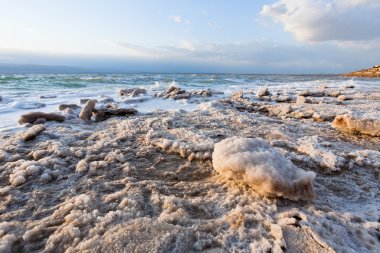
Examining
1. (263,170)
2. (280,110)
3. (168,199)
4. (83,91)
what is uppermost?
(263,170)

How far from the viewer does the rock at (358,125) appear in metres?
3.37

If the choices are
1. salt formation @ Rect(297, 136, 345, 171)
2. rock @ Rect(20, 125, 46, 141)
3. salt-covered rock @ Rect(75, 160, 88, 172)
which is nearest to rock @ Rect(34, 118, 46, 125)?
rock @ Rect(20, 125, 46, 141)

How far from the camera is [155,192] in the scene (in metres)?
1.91

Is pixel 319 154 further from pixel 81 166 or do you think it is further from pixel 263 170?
pixel 81 166

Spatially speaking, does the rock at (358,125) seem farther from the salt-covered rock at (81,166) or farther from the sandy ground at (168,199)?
the salt-covered rock at (81,166)

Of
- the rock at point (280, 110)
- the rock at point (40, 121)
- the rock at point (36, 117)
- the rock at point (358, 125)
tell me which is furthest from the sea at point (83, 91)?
the rock at point (358, 125)

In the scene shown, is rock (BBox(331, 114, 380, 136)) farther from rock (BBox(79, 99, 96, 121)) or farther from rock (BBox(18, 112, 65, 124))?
rock (BBox(18, 112, 65, 124))

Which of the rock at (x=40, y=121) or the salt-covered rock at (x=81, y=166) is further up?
the salt-covered rock at (x=81, y=166)

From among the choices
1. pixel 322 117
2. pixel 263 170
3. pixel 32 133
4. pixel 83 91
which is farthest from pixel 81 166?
pixel 83 91

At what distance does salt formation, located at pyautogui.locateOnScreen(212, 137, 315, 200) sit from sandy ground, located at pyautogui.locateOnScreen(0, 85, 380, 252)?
0.20 feet

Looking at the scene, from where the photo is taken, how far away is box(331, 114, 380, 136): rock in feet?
11.0

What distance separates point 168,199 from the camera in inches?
70.2

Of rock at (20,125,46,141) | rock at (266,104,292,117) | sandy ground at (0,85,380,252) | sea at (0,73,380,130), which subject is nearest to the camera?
sandy ground at (0,85,380,252)

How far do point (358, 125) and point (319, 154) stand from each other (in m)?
1.21
